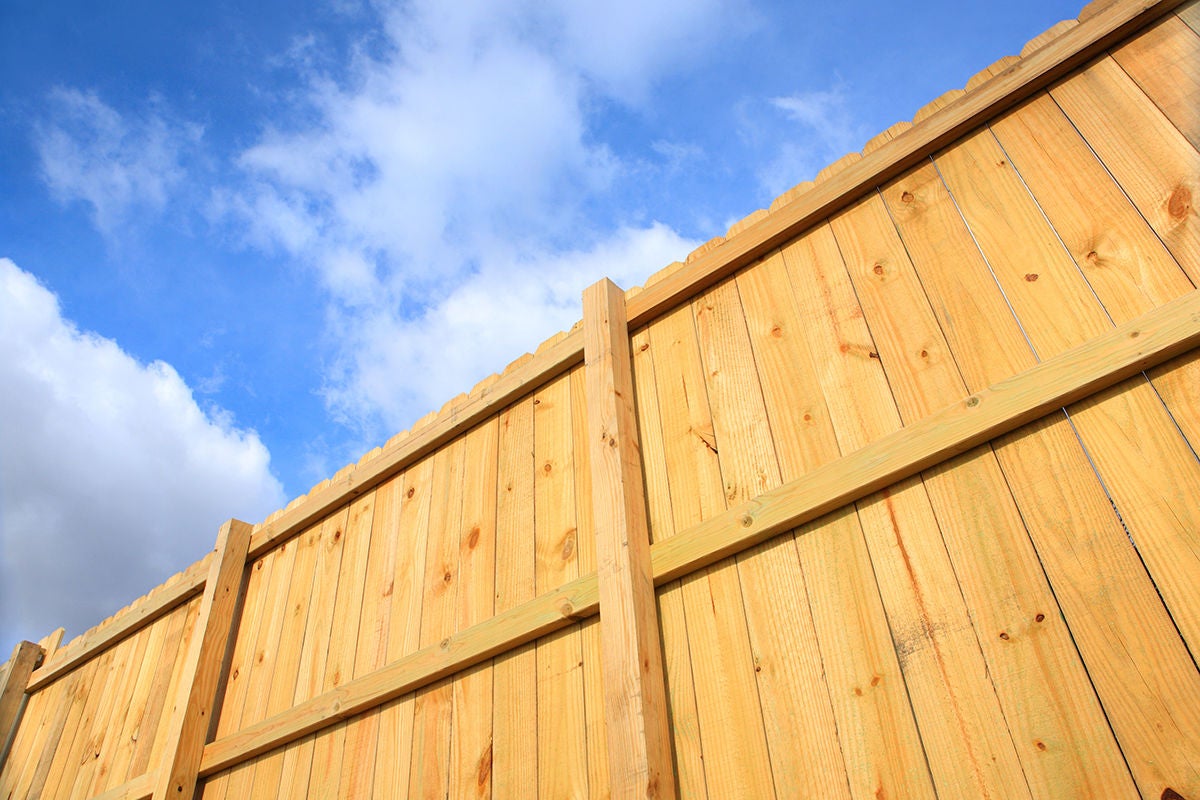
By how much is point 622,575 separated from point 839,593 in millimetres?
548

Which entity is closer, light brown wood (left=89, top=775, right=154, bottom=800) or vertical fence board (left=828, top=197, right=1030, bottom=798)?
vertical fence board (left=828, top=197, right=1030, bottom=798)

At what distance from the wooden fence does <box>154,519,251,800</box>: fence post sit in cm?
4

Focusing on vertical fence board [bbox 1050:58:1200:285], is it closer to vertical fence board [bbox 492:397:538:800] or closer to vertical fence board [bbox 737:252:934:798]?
vertical fence board [bbox 737:252:934:798]

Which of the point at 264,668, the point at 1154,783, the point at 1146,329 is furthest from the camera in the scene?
the point at 264,668

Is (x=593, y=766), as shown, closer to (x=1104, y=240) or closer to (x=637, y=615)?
(x=637, y=615)

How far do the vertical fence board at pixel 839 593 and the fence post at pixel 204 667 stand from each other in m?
2.61

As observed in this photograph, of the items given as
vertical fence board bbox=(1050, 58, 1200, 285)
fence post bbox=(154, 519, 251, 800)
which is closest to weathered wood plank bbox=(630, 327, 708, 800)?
vertical fence board bbox=(1050, 58, 1200, 285)

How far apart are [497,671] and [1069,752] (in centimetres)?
153

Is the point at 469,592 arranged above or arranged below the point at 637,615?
above

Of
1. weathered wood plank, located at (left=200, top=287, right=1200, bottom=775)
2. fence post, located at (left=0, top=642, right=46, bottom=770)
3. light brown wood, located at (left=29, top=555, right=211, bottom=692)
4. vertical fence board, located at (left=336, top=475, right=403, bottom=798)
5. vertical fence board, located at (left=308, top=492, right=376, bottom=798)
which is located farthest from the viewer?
fence post, located at (left=0, top=642, right=46, bottom=770)

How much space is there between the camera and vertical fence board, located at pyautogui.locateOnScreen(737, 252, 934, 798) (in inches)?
66.2

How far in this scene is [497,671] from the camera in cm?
250

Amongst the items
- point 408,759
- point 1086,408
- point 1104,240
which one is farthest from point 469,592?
point 1104,240

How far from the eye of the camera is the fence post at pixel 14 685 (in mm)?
4871
